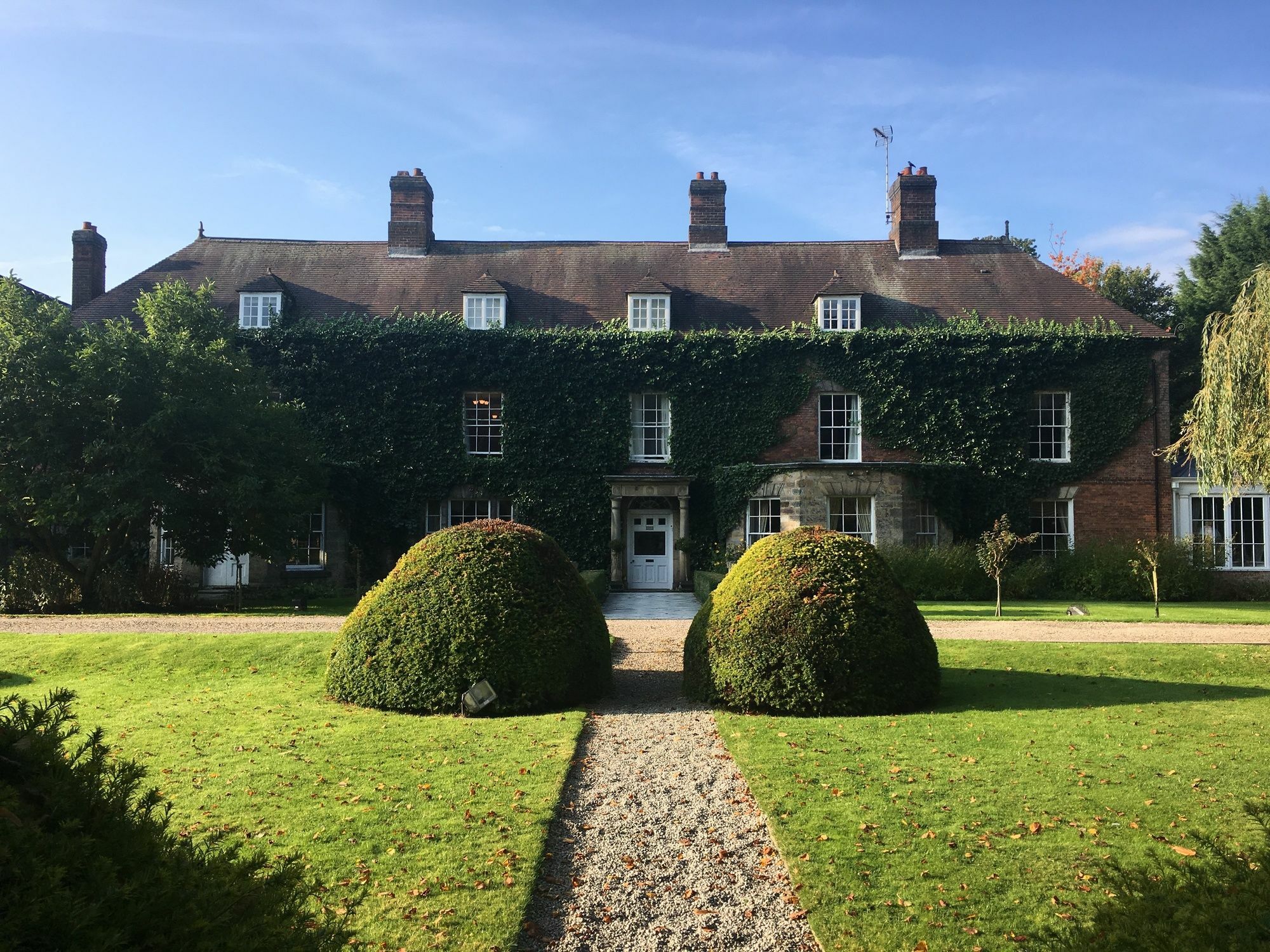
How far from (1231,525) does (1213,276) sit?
12897 millimetres

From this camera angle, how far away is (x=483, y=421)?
25.9m

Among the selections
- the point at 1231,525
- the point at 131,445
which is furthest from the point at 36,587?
the point at 1231,525

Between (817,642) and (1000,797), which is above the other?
(817,642)

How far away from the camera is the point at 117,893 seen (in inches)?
88.7

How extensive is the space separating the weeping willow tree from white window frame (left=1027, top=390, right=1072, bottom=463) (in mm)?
Result: 11051

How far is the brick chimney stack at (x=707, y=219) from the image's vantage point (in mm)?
28578

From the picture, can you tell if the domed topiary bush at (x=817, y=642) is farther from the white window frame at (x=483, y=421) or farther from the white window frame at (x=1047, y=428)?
the white window frame at (x=1047, y=428)

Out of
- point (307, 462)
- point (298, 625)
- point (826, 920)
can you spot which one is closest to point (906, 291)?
point (307, 462)

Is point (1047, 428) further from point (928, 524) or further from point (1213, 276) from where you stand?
point (1213, 276)

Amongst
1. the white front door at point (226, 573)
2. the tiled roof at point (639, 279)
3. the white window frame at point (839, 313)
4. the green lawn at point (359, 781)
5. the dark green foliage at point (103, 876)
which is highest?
the tiled roof at point (639, 279)

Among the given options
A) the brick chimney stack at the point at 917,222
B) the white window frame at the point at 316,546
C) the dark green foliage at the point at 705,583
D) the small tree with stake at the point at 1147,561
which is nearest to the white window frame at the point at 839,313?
the brick chimney stack at the point at 917,222

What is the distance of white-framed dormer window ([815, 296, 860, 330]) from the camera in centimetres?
2566

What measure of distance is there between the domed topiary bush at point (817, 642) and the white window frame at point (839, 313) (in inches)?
651

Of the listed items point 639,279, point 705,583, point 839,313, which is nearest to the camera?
point 705,583
